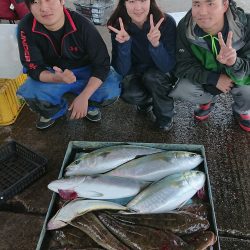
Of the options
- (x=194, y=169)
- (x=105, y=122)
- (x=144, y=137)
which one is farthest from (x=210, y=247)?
(x=105, y=122)

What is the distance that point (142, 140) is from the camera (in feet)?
9.62

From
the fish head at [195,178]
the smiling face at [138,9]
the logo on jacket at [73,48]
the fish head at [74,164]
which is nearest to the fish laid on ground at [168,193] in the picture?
the fish head at [195,178]

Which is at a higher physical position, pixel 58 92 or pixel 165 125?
pixel 58 92

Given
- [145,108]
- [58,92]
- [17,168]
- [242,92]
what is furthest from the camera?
[145,108]

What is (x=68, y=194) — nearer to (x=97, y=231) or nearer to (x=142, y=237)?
(x=97, y=231)

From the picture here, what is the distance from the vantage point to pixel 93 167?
2266mm

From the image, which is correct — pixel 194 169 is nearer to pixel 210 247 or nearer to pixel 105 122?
pixel 210 247

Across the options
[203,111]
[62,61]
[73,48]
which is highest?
[73,48]

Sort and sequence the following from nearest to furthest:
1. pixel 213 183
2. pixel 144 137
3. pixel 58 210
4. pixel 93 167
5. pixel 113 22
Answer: pixel 58 210 → pixel 93 167 → pixel 213 183 → pixel 113 22 → pixel 144 137

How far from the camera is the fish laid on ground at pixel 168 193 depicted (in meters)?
1.98

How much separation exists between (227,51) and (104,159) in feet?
3.69

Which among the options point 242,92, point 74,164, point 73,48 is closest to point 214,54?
point 242,92

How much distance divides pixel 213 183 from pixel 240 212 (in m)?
0.29

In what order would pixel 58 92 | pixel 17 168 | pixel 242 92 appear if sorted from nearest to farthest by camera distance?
pixel 17 168 < pixel 242 92 < pixel 58 92
